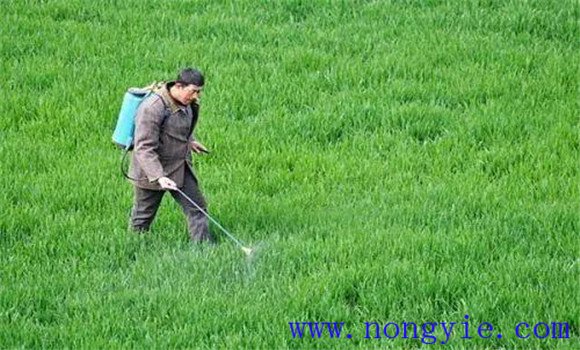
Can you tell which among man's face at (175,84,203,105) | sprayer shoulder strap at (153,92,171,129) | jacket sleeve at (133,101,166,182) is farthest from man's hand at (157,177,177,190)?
man's face at (175,84,203,105)

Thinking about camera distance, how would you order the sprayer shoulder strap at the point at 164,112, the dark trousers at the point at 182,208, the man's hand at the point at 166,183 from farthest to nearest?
the dark trousers at the point at 182,208
the sprayer shoulder strap at the point at 164,112
the man's hand at the point at 166,183

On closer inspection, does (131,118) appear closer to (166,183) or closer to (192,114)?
(192,114)

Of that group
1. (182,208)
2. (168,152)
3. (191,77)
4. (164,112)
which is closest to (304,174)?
(182,208)

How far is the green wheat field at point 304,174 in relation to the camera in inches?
275

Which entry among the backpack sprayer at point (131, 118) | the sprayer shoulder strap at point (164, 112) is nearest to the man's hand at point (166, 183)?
the backpack sprayer at point (131, 118)

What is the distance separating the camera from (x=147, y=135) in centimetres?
785

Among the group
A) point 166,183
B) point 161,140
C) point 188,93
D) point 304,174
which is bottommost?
point 304,174

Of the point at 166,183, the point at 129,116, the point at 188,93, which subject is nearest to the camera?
the point at 166,183

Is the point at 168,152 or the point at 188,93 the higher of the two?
the point at 188,93

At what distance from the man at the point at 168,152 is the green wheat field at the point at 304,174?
0.20 meters

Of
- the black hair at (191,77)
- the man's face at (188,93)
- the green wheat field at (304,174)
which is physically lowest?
the green wheat field at (304,174)

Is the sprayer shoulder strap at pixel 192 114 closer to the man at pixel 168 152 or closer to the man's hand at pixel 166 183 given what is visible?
the man at pixel 168 152

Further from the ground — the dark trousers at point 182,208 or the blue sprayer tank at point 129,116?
the blue sprayer tank at point 129,116

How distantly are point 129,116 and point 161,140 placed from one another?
0.82 ft
